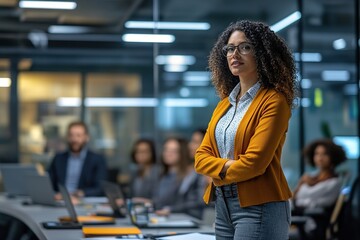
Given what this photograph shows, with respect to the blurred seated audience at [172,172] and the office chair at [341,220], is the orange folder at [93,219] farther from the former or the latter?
the office chair at [341,220]

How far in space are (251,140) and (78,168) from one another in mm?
4858

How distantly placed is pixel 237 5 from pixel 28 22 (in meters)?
2.51

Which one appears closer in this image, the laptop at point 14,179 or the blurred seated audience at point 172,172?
the blurred seated audience at point 172,172

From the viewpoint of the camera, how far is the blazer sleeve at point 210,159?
96.1 inches

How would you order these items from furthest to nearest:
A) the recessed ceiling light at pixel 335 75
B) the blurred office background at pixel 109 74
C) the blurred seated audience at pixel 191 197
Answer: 1. the blurred office background at pixel 109 74
2. the recessed ceiling light at pixel 335 75
3. the blurred seated audience at pixel 191 197

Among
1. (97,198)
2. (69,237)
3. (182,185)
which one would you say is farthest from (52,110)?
(69,237)

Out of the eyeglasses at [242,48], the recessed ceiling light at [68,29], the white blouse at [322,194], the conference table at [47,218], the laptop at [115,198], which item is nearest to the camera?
the eyeglasses at [242,48]

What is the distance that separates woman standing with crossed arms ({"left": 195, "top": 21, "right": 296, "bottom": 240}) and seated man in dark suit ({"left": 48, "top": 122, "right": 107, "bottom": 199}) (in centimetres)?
457

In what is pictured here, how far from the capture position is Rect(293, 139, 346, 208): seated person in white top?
6.17 meters

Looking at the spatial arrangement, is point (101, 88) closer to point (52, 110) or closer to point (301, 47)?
point (52, 110)

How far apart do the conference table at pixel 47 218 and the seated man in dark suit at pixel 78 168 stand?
0.46 m

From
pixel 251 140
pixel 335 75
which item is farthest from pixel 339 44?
pixel 251 140

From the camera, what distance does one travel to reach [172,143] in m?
6.74

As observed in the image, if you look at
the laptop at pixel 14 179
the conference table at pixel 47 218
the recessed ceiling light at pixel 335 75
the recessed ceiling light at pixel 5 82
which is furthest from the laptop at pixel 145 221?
the recessed ceiling light at pixel 5 82
